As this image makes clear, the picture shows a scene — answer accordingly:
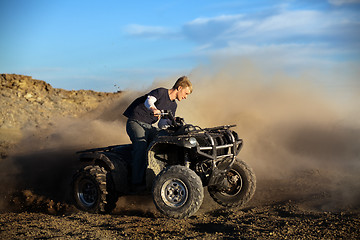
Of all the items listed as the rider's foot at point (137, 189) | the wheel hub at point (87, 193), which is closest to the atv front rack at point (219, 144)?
the rider's foot at point (137, 189)

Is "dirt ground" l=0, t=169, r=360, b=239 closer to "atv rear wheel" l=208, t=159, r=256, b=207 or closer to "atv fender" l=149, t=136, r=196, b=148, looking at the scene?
"atv rear wheel" l=208, t=159, r=256, b=207

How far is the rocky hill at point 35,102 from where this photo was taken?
29094mm

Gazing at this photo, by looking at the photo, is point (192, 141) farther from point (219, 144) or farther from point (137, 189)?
point (137, 189)

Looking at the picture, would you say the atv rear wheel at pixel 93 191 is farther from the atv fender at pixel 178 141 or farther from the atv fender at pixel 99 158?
the atv fender at pixel 178 141

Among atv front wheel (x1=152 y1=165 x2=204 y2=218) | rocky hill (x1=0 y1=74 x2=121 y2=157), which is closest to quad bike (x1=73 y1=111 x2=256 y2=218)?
atv front wheel (x1=152 y1=165 x2=204 y2=218)

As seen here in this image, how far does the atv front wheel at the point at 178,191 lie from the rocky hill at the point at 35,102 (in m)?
20.9

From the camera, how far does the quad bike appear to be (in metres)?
7.11

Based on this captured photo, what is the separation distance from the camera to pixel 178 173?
7.08 metres

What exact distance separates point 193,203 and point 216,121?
1179 cm

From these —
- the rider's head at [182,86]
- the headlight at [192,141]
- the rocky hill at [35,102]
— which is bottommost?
the headlight at [192,141]

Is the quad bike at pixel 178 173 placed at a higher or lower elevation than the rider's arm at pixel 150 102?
lower

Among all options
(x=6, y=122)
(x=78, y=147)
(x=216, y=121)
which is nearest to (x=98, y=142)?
(x=78, y=147)

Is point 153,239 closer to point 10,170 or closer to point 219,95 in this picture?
point 10,170

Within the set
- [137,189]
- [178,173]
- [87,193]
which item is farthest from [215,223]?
[87,193]
